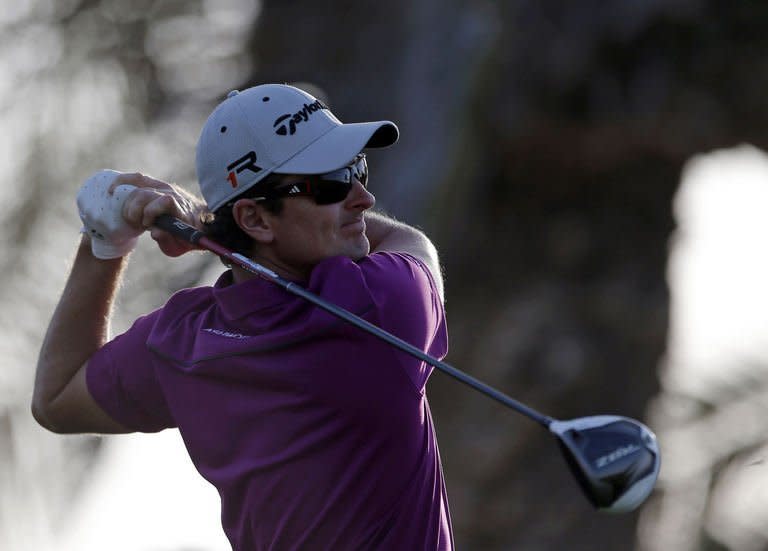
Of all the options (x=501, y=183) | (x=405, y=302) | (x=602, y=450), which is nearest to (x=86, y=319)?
(x=405, y=302)

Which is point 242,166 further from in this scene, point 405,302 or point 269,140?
point 405,302

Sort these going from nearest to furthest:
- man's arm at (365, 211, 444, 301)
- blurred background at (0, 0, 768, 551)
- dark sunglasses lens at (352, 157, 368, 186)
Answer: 1. dark sunglasses lens at (352, 157, 368, 186)
2. man's arm at (365, 211, 444, 301)
3. blurred background at (0, 0, 768, 551)

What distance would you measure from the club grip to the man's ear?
115 mm

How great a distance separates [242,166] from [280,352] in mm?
483

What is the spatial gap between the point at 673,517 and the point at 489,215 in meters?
1.86

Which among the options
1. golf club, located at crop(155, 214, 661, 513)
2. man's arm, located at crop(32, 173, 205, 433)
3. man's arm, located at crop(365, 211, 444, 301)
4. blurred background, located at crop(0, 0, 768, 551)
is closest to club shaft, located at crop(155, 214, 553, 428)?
golf club, located at crop(155, 214, 661, 513)

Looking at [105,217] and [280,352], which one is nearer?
[280,352]

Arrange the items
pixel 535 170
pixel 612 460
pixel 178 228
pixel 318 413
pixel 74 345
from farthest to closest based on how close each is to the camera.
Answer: pixel 535 170 < pixel 74 345 < pixel 178 228 < pixel 318 413 < pixel 612 460

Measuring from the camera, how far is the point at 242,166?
373 centimetres

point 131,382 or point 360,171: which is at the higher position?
point 360,171

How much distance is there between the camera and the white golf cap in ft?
12.1

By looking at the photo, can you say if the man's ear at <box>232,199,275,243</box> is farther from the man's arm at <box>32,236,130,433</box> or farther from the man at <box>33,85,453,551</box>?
the man's arm at <box>32,236,130,433</box>

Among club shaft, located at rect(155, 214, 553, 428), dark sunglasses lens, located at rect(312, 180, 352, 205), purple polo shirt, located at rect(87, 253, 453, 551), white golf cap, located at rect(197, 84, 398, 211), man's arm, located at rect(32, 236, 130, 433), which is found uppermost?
white golf cap, located at rect(197, 84, 398, 211)

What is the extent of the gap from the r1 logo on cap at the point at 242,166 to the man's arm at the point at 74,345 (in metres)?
0.49
